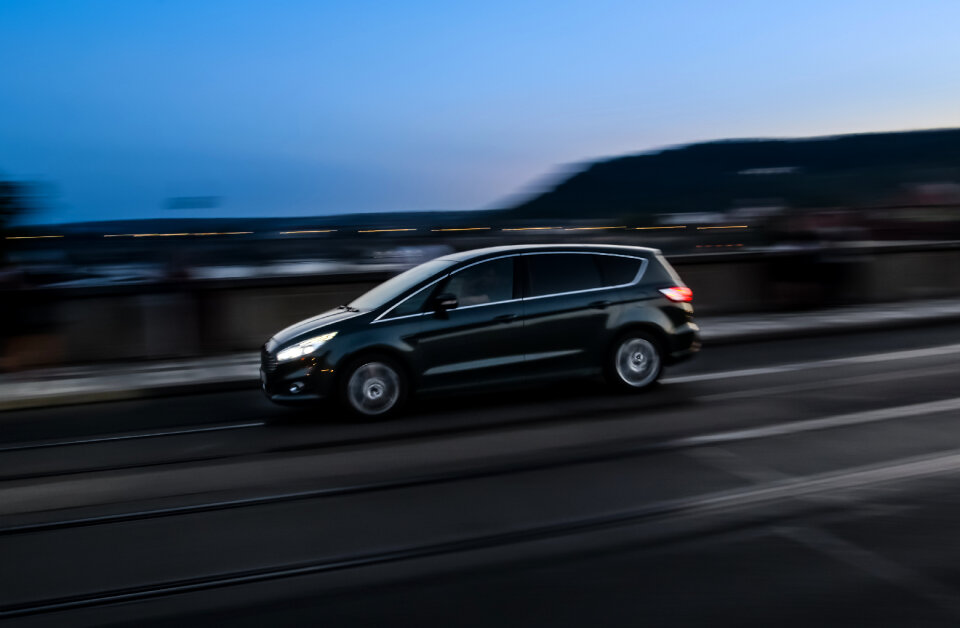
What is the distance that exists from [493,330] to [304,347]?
5.80ft

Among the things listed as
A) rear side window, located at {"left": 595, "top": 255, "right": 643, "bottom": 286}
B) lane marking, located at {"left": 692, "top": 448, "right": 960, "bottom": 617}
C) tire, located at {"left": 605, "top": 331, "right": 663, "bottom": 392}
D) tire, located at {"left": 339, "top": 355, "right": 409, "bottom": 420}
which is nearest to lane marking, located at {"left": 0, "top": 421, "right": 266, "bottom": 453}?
tire, located at {"left": 339, "top": 355, "right": 409, "bottom": 420}

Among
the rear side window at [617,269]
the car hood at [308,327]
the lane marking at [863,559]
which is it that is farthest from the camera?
the rear side window at [617,269]

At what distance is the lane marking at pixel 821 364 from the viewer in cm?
1044

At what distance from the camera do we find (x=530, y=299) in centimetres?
900

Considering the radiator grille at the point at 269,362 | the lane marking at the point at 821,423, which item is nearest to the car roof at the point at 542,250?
the radiator grille at the point at 269,362

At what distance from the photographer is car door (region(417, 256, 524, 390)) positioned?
862 centimetres

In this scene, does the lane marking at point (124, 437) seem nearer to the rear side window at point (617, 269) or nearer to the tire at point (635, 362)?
the tire at point (635, 362)

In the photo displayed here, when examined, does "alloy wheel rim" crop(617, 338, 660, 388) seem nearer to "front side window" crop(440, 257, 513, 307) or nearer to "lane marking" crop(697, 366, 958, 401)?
"lane marking" crop(697, 366, 958, 401)

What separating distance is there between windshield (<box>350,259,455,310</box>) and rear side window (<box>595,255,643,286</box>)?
5.26 ft

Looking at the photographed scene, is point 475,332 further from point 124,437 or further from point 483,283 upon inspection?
point 124,437

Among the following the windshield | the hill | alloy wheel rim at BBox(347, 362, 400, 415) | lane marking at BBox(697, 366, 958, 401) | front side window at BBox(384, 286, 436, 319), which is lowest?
lane marking at BBox(697, 366, 958, 401)

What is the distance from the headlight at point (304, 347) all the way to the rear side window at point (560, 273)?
2.05 metres

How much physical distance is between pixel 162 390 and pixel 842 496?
776 centimetres

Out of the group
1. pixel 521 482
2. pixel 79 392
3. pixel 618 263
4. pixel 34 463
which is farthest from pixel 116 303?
pixel 521 482
